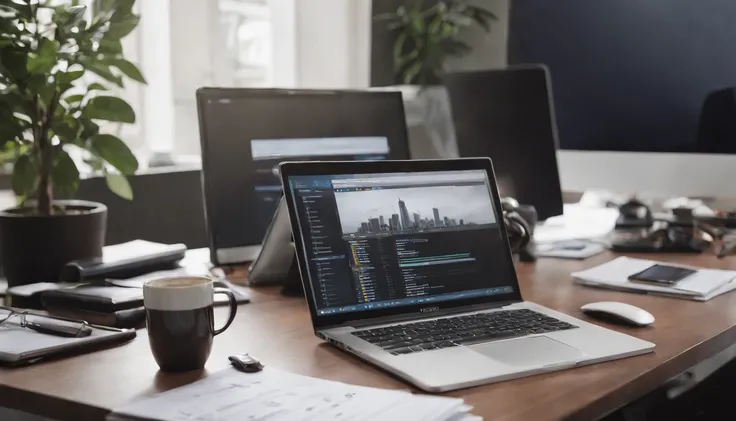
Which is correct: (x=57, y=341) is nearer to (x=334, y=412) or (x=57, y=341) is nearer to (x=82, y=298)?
(x=82, y=298)

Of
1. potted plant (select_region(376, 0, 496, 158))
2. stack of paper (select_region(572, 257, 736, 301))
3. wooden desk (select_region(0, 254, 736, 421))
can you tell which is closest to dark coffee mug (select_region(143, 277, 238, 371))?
wooden desk (select_region(0, 254, 736, 421))

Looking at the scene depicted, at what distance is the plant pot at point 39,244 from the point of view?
4.58ft

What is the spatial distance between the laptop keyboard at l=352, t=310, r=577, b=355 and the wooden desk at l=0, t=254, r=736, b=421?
69mm

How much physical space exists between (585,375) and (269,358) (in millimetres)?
374

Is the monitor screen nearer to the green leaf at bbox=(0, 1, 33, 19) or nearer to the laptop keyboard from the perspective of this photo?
the laptop keyboard

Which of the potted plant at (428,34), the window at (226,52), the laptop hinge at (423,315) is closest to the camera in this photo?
the laptop hinge at (423,315)

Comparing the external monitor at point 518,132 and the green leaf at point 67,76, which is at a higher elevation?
the green leaf at point 67,76

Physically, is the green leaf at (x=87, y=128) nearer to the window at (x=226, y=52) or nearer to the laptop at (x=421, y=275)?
the laptop at (x=421, y=275)

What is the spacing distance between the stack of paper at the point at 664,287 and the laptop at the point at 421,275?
25cm

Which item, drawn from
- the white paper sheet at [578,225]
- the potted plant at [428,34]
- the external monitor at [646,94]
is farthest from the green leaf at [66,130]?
the potted plant at [428,34]

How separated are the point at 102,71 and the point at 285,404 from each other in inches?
33.4

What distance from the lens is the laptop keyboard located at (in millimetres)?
1061

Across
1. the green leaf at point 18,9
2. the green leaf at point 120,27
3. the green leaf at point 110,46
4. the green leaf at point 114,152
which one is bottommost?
the green leaf at point 114,152

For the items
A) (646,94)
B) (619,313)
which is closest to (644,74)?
(646,94)
